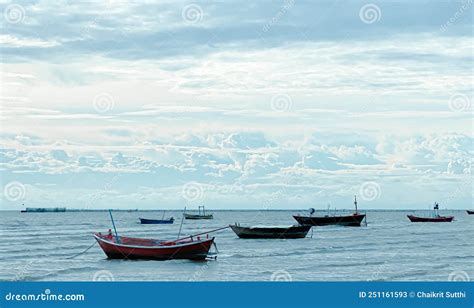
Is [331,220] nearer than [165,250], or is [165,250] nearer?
[165,250]

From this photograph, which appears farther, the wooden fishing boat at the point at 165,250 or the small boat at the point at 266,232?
the small boat at the point at 266,232

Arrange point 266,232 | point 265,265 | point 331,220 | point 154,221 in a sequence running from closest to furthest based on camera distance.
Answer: point 265,265, point 266,232, point 331,220, point 154,221

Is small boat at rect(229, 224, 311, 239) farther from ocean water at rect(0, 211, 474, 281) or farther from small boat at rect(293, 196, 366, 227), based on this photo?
small boat at rect(293, 196, 366, 227)

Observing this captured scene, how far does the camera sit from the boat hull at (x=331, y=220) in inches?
4579

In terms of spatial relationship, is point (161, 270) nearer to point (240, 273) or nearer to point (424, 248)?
point (240, 273)

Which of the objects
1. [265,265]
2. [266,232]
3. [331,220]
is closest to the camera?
[265,265]

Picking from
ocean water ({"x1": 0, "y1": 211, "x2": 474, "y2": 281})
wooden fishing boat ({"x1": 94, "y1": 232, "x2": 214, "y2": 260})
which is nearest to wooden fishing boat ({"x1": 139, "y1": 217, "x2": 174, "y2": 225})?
ocean water ({"x1": 0, "y1": 211, "x2": 474, "y2": 281})

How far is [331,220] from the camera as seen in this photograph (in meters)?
119

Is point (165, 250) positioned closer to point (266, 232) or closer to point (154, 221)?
point (266, 232)

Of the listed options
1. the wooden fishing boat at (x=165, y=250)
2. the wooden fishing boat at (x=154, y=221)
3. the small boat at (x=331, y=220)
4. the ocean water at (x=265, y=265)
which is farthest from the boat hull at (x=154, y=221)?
the wooden fishing boat at (x=165, y=250)

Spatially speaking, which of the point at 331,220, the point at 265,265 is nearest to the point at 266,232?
the point at 265,265

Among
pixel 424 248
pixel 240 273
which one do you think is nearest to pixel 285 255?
pixel 240 273

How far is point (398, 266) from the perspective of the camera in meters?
49.8

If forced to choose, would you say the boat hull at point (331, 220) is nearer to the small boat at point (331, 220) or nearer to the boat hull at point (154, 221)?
the small boat at point (331, 220)
